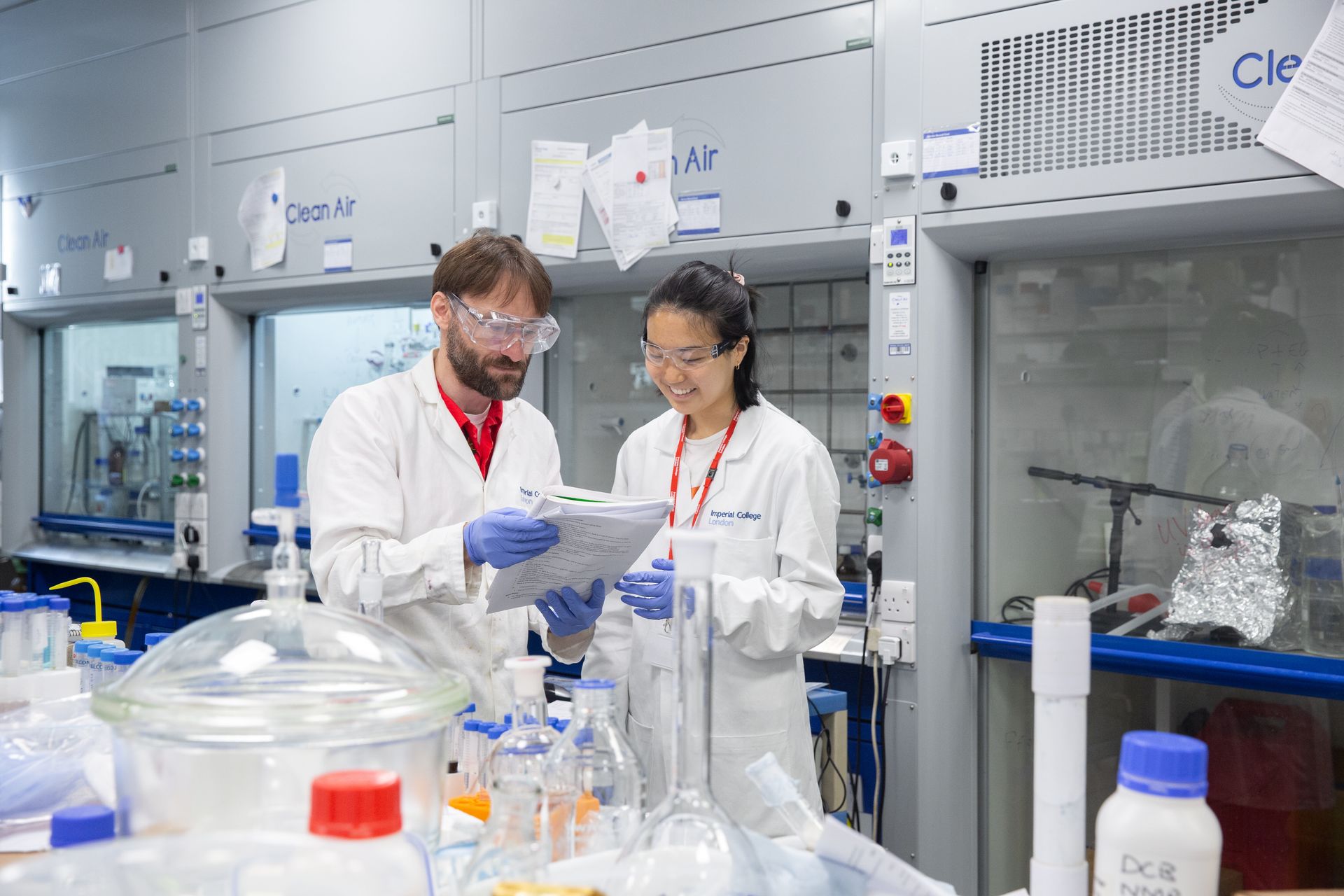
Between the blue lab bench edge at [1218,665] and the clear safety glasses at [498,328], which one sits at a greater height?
the clear safety glasses at [498,328]

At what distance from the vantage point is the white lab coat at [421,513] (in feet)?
5.66

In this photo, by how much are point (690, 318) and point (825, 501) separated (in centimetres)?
44

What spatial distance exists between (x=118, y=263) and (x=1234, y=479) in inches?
162

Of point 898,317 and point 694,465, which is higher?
point 898,317

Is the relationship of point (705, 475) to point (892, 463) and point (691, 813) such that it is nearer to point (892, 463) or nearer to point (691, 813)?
point (892, 463)

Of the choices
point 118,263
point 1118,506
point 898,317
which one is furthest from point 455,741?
point 118,263

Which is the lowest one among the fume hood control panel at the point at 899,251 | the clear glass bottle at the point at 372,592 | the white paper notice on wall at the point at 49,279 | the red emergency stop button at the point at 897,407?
A: the clear glass bottle at the point at 372,592

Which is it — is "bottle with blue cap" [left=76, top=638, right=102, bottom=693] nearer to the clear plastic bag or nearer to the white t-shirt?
the clear plastic bag

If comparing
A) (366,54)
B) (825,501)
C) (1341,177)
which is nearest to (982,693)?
(825,501)

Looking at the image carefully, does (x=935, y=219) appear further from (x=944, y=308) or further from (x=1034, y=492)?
(x=1034, y=492)

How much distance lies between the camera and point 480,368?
6.40 feet

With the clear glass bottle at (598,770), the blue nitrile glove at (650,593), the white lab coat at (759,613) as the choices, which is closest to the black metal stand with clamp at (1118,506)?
the white lab coat at (759,613)

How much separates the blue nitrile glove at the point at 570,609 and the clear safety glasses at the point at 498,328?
0.47m

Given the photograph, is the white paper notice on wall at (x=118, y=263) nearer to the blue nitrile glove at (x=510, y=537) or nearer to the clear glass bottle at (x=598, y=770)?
the blue nitrile glove at (x=510, y=537)
